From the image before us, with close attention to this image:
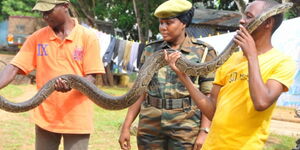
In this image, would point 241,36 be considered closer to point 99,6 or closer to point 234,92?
point 234,92

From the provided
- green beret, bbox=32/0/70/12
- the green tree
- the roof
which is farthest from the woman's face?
the green tree

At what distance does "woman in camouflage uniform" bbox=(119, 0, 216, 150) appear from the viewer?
399 centimetres

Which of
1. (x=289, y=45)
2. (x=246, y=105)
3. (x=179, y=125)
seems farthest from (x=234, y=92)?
(x=289, y=45)

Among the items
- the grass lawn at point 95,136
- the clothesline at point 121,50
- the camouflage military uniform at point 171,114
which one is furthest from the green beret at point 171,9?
the clothesline at point 121,50

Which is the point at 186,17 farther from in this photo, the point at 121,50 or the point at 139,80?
the point at 121,50

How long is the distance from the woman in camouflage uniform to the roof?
19.7 metres

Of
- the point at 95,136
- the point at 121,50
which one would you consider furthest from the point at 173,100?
the point at 121,50

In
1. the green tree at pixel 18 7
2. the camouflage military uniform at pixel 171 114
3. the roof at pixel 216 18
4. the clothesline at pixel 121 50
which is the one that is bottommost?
the green tree at pixel 18 7

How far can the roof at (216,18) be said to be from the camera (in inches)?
936

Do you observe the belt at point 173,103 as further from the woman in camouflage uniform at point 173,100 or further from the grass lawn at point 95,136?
the grass lawn at point 95,136

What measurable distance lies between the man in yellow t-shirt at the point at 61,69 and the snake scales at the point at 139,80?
0.11m

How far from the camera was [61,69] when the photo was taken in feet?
14.9

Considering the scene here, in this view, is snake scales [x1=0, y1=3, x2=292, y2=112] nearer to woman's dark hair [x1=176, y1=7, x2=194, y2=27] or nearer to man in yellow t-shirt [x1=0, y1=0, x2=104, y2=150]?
man in yellow t-shirt [x1=0, y1=0, x2=104, y2=150]

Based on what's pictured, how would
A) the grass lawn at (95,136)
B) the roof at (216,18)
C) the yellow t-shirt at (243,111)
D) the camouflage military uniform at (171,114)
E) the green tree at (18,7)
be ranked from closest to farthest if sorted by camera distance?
1. the yellow t-shirt at (243,111)
2. the camouflage military uniform at (171,114)
3. the grass lawn at (95,136)
4. the roof at (216,18)
5. the green tree at (18,7)
